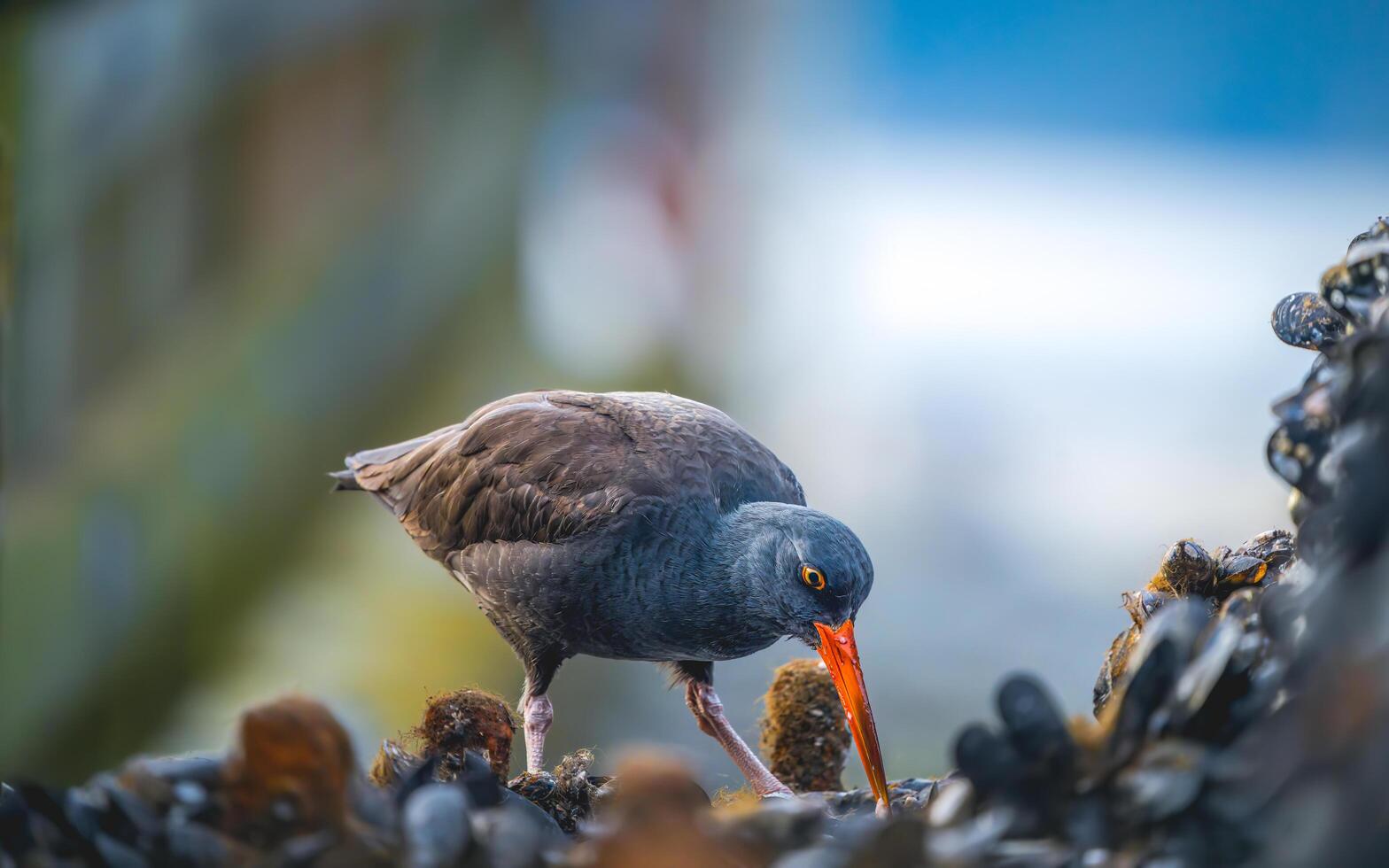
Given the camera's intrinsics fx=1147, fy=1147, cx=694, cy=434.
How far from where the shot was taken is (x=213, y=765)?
586mm

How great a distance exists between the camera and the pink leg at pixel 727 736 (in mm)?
1323

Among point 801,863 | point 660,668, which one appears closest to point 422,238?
point 660,668

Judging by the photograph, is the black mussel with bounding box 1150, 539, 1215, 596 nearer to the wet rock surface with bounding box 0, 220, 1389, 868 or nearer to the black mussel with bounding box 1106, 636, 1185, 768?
the wet rock surface with bounding box 0, 220, 1389, 868

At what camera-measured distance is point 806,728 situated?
1318 mm

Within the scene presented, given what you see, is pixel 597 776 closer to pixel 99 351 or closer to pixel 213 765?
pixel 213 765

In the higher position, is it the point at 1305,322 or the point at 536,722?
the point at 1305,322

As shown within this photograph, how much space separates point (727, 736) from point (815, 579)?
1.06 ft

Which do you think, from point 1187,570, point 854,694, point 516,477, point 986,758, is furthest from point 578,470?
point 986,758

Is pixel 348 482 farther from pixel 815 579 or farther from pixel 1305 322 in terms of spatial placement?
pixel 1305 322

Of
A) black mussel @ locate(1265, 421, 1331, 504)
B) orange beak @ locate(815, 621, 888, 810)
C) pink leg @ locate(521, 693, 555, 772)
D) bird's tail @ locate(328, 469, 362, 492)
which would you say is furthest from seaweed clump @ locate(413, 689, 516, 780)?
bird's tail @ locate(328, 469, 362, 492)

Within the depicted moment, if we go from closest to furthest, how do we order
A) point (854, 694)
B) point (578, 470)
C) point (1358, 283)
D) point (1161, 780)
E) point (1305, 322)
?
point (1161, 780) < point (1358, 283) < point (1305, 322) < point (854, 694) < point (578, 470)

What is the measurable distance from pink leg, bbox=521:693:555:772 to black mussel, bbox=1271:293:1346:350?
104 cm

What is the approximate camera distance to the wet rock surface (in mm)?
409

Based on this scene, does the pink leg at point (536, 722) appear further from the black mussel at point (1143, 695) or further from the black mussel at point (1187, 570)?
the black mussel at point (1143, 695)
